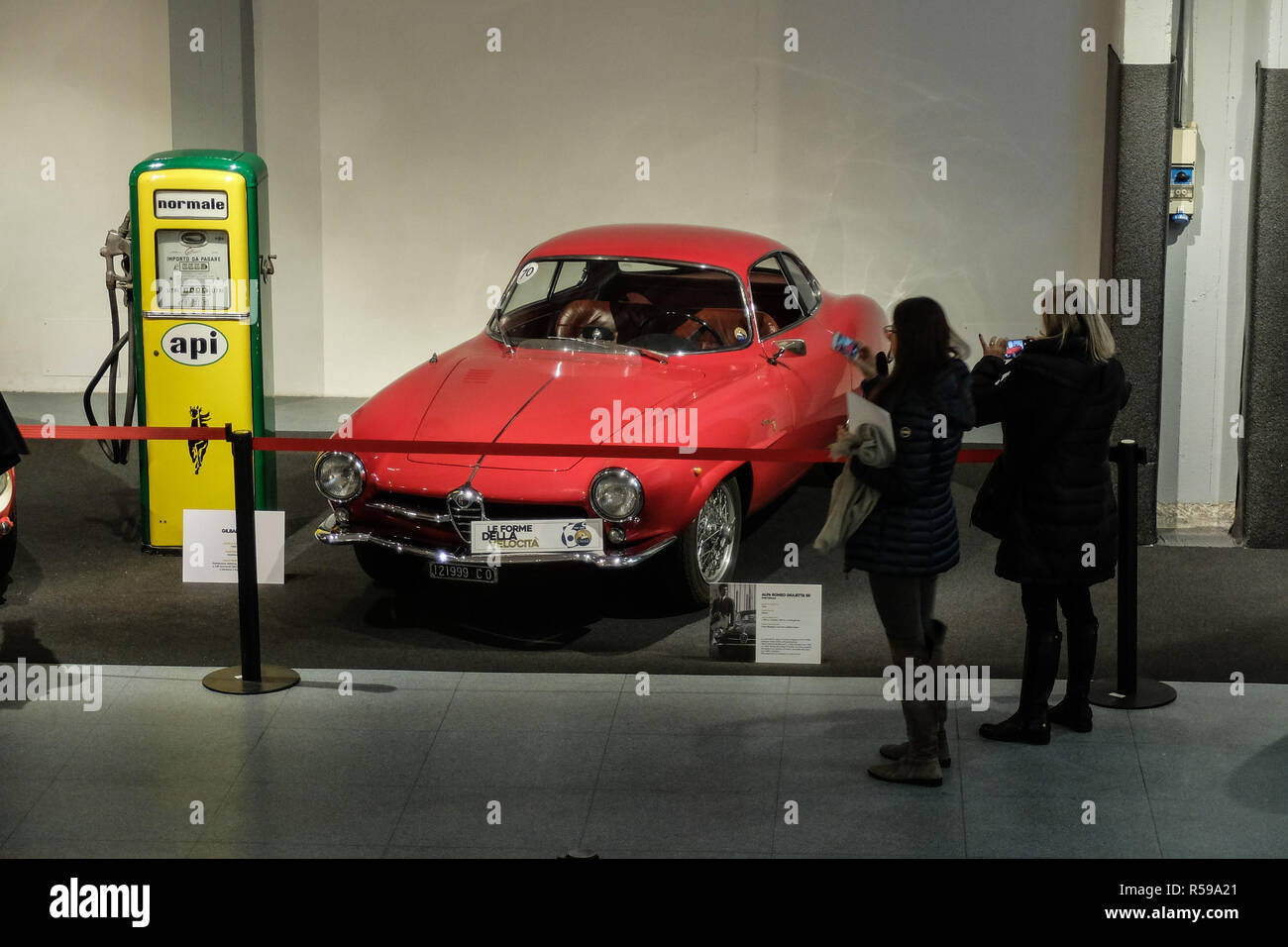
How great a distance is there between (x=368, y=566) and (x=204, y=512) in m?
1.17

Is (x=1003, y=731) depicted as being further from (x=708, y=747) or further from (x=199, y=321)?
(x=199, y=321)

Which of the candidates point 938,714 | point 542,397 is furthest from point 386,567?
point 938,714

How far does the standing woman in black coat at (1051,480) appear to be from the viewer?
501cm

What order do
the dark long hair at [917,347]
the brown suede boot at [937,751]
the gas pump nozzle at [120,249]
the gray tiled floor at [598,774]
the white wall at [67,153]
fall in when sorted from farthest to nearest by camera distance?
1. the white wall at [67,153]
2. the gas pump nozzle at [120,249]
3. the brown suede boot at [937,751]
4. the dark long hair at [917,347]
5. the gray tiled floor at [598,774]

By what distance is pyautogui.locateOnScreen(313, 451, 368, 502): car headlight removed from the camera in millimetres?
6539

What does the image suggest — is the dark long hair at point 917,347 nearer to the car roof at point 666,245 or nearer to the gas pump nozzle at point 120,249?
the car roof at point 666,245

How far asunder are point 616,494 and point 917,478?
1.79 meters

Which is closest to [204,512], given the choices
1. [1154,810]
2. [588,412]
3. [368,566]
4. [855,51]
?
[368,566]

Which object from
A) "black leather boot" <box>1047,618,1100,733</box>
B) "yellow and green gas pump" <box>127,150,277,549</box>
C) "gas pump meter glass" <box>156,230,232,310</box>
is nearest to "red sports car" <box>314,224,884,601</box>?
"yellow and green gas pump" <box>127,150,277,549</box>

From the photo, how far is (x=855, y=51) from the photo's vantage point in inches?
413

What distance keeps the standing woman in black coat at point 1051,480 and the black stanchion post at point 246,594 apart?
2.70 metres

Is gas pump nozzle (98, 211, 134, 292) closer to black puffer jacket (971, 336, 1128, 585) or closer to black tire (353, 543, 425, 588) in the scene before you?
black tire (353, 543, 425, 588)

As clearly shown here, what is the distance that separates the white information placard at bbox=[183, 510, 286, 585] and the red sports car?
49 centimetres

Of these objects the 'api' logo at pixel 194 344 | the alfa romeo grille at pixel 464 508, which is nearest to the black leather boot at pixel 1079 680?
the alfa romeo grille at pixel 464 508
